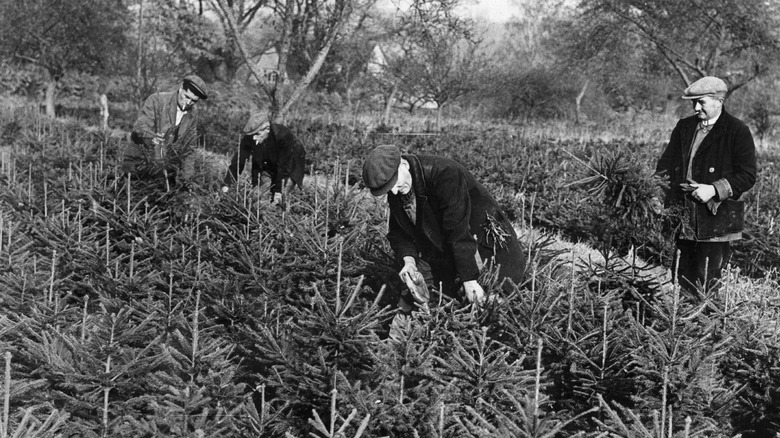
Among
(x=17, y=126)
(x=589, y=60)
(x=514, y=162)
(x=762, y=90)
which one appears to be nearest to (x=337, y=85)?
(x=589, y=60)

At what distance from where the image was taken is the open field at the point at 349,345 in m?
3.02

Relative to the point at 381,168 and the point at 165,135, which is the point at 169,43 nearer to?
the point at 165,135

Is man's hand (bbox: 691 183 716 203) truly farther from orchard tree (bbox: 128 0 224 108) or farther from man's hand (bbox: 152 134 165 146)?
orchard tree (bbox: 128 0 224 108)

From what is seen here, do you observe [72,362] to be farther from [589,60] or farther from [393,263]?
[589,60]

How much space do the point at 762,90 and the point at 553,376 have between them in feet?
105

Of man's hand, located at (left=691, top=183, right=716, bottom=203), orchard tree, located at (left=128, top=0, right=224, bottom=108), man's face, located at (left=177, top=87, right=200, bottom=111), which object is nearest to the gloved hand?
man's hand, located at (left=691, top=183, right=716, bottom=203)

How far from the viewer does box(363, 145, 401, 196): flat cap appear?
3.36 meters

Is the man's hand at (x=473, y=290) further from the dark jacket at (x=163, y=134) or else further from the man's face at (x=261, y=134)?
the man's face at (x=261, y=134)

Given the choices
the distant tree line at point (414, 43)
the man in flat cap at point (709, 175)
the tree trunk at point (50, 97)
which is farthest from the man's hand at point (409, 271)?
the tree trunk at point (50, 97)

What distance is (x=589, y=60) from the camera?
24.0m

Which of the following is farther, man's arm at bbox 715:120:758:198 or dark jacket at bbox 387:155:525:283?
man's arm at bbox 715:120:758:198

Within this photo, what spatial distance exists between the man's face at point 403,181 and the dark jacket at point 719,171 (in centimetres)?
160

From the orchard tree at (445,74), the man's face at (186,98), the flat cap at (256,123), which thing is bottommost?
the flat cap at (256,123)

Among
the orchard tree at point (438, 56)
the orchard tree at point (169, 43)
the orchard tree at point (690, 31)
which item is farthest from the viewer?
the orchard tree at point (169, 43)
